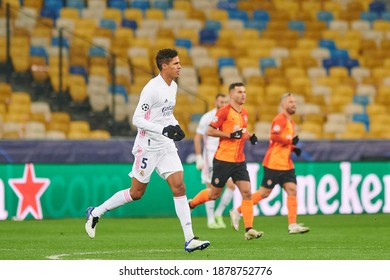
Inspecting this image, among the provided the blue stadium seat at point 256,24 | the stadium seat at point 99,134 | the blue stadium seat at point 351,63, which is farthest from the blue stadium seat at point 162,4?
the stadium seat at point 99,134

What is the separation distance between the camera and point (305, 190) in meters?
22.1

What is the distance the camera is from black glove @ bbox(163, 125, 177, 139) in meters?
13.1

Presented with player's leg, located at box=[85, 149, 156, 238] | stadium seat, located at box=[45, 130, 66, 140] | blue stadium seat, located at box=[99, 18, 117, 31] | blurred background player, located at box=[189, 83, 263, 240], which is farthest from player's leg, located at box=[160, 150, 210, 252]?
blue stadium seat, located at box=[99, 18, 117, 31]

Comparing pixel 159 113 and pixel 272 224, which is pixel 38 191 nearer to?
pixel 272 224

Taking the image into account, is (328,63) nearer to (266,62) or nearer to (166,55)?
(266,62)

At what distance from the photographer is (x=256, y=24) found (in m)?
30.1

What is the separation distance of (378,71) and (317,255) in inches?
647

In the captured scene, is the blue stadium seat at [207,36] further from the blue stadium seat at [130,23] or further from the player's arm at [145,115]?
the player's arm at [145,115]

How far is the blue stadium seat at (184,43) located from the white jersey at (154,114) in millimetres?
14907

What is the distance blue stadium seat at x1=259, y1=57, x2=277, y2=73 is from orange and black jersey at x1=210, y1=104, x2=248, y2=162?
1219 centimetres

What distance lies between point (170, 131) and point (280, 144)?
470cm

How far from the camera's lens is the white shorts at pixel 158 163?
13.6 meters

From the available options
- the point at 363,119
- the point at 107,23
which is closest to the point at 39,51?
the point at 107,23
